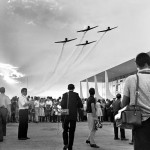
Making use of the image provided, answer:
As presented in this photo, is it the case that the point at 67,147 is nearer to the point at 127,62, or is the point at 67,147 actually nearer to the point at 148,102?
the point at 148,102

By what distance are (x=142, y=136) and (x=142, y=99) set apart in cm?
45

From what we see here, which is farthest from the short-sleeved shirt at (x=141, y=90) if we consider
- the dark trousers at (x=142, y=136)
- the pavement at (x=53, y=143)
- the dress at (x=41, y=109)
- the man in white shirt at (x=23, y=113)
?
the dress at (x=41, y=109)

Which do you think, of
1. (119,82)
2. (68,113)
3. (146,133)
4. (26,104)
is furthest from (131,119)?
(119,82)

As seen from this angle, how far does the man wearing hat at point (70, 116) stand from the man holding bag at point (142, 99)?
16.4 ft

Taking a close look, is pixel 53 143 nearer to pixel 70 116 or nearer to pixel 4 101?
pixel 70 116

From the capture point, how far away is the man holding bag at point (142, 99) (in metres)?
3.28

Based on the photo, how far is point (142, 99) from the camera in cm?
350

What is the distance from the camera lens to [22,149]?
29.0 feet

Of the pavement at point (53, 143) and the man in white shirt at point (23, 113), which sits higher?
the man in white shirt at point (23, 113)

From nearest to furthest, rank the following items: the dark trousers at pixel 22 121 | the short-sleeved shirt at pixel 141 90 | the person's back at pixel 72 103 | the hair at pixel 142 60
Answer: the short-sleeved shirt at pixel 141 90 < the hair at pixel 142 60 < the person's back at pixel 72 103 < the dark trousers at pixel 22 121

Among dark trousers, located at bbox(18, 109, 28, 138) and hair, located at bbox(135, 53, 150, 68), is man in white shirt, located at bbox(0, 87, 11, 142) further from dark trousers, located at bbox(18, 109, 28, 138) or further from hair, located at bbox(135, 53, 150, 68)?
hair, located at bbox(135, 53, 150, 68)

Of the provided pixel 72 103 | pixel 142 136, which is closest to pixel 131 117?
pixel 142 136

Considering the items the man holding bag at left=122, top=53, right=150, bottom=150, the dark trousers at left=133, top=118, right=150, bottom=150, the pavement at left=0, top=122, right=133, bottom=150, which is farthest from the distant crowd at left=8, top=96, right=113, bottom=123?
the dark trousers at left=133, top=118, right=150, bottom=150

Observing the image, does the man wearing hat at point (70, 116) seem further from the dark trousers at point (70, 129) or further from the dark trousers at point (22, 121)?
the dark trousers at point (22, 121)
